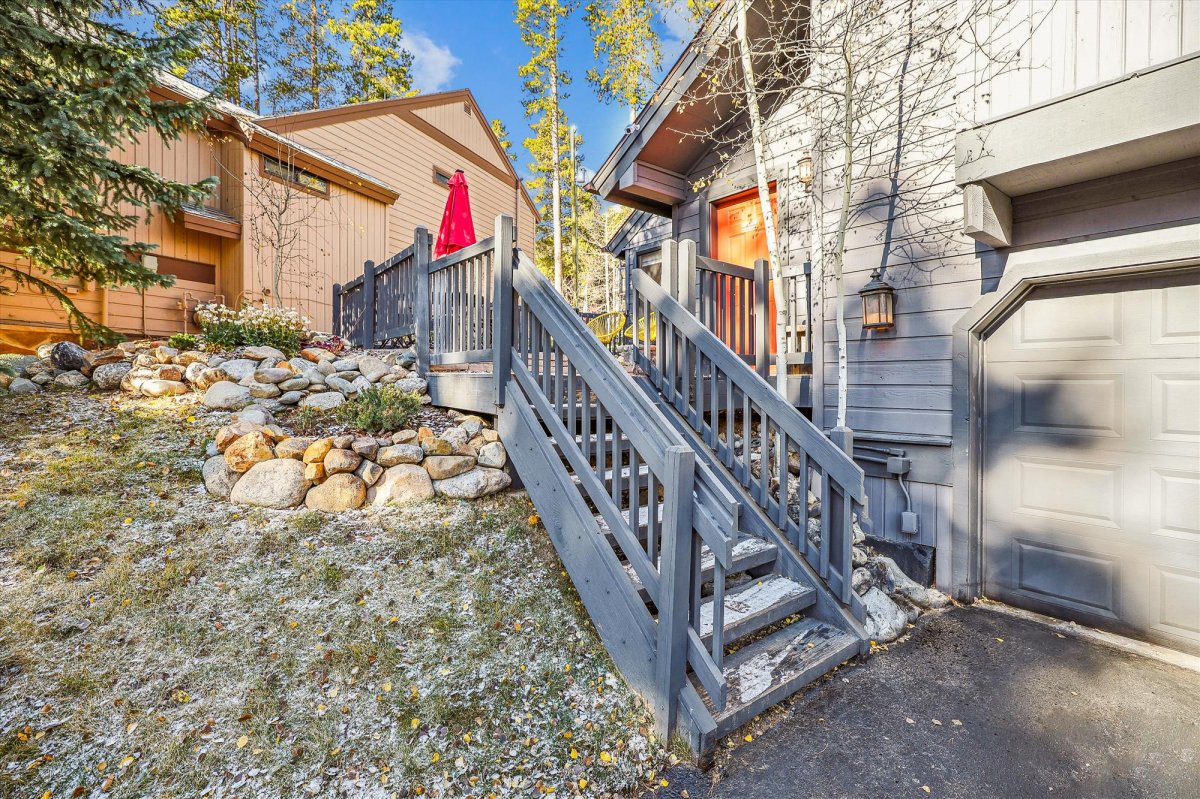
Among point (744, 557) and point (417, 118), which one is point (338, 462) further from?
point (417, 118)

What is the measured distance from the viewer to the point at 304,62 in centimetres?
1452

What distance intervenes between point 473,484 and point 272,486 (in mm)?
1150

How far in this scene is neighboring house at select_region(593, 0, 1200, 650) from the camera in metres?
2.75

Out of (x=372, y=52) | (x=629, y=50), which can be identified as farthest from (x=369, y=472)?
(x=372, y=52)

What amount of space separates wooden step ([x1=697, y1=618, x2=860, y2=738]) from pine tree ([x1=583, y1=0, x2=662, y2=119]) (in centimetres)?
545

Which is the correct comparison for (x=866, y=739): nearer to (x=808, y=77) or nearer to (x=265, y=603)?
(x=265, y=603)

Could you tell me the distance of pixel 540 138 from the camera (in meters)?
17.3

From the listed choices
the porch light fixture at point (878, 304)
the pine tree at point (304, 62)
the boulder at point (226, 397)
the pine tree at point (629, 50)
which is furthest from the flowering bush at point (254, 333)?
the pine tree at point (304, 62)

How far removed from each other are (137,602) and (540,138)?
18085 mm

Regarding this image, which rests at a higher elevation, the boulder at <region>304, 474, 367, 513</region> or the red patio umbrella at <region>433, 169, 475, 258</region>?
the red patio umbrella at <region>433, 169, 475, 258</region>

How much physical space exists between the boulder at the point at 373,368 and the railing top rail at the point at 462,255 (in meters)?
0.90

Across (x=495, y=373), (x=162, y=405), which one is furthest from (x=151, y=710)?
A: (x=162, y=405)

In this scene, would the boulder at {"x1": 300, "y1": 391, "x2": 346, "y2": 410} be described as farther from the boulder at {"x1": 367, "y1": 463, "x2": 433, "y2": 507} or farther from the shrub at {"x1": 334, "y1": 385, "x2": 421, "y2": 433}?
the boulder at {"x1": 367, "y1": 463, "x2": 433, "y2": 507}

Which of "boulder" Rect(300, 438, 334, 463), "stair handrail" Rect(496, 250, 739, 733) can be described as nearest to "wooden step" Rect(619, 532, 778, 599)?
"stair handrail" Rect(496, 250, 739, 733)
